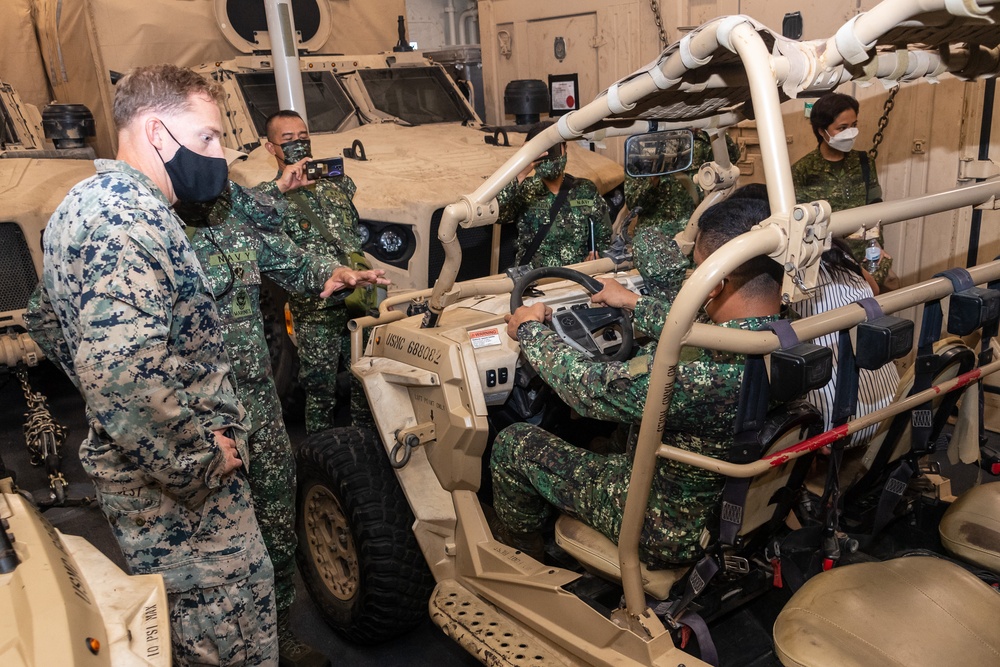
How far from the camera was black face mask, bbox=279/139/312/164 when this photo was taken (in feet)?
13.8

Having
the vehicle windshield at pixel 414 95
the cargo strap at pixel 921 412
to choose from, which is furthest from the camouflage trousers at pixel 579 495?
the vehicle windshield at pixel 414 95

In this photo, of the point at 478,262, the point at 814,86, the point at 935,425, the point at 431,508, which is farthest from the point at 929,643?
the point at 478,262

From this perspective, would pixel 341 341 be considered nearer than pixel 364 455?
No

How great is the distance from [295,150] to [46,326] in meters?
2.13

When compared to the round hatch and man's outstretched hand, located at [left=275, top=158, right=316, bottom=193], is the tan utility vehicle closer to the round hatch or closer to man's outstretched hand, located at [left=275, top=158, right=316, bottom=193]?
man's outstretched hand, located at [left=275, top=158, right=316, bottom=193]

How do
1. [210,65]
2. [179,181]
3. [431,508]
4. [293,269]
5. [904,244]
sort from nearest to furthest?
1. [179,181]
2. [431,508]
3. [293,269]
4. [904,244]
5. [210,65]

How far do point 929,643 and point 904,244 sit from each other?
4.08 meters

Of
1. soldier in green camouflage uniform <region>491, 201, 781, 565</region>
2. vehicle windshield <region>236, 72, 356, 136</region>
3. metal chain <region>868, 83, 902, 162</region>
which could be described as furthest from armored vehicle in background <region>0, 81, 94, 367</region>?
metal chain <region>868, 83, 902, 162</region>

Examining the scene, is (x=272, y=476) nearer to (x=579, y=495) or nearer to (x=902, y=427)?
(x=579, y=495)

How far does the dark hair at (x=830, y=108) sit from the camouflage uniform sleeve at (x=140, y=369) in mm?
3754

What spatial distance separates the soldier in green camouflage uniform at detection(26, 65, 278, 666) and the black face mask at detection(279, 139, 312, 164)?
205 centimetres

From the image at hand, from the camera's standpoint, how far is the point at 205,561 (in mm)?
2238

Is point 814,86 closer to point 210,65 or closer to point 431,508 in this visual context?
point 431,508

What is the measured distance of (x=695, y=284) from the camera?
1691mm
